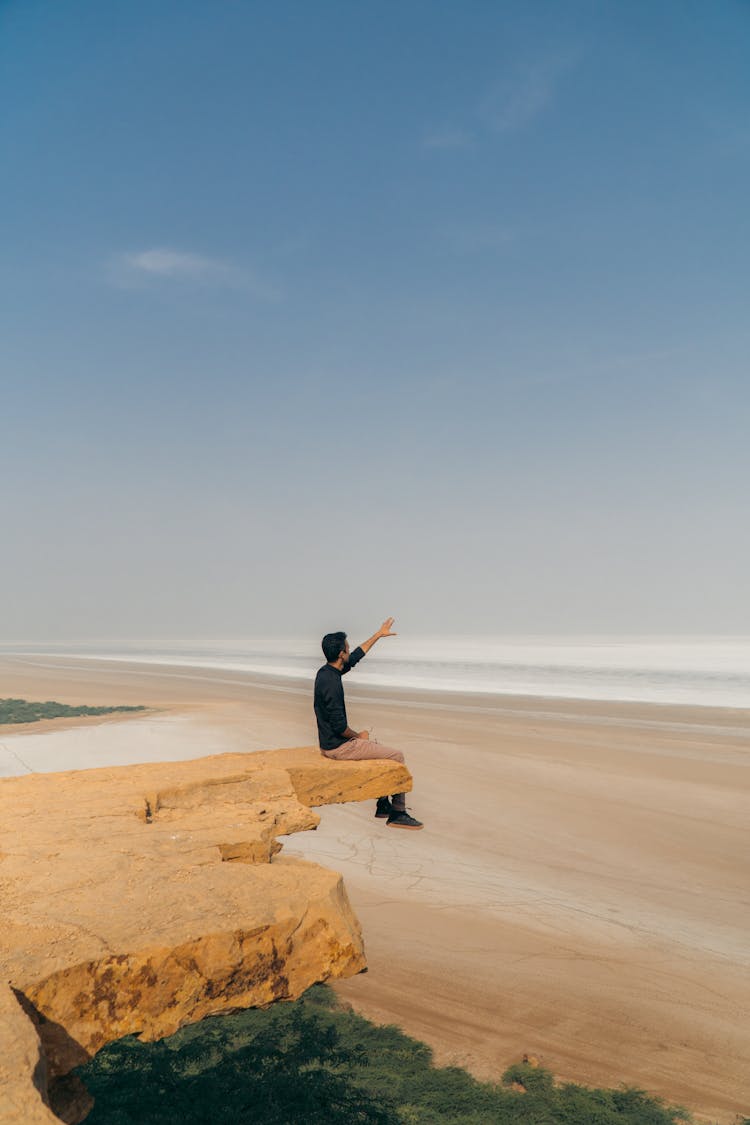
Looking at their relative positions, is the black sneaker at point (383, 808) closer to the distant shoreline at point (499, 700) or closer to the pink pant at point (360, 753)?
the pink pant at point (360, 753)

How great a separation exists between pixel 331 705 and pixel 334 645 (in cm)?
60

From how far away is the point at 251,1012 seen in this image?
591 centimetres

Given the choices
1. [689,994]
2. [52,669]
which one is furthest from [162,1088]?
[52,669]

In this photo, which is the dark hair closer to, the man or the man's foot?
the man

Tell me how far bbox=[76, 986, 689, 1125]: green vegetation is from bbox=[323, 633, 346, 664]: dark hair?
3138 mm

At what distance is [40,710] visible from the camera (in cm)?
2356

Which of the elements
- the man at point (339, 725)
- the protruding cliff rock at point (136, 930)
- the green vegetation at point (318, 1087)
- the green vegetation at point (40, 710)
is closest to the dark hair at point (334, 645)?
the man at point (339, 725)

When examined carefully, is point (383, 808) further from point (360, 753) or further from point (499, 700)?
point (499, 700)

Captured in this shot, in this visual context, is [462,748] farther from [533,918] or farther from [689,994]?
[689,994]

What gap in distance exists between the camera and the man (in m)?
7.70

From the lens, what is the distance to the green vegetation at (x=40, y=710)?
21.8m

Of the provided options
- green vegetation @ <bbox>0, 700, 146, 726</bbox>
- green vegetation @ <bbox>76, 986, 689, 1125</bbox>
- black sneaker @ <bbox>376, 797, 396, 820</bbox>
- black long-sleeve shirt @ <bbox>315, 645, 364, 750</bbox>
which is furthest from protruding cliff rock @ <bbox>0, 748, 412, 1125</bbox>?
green vegetation @ <bbox>0, 700, 146, 726</bbox>

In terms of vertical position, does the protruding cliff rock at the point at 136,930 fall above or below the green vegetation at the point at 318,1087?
above

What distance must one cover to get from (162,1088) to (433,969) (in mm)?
2464
